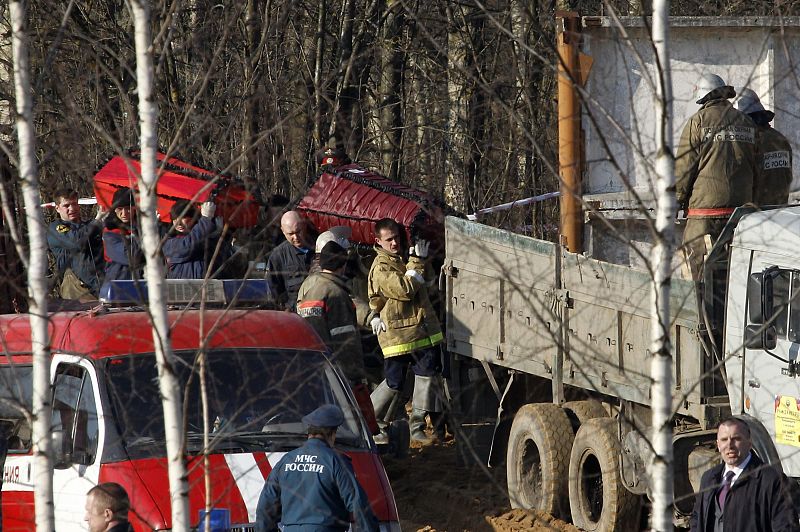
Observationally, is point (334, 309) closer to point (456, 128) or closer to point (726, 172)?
point (726, 172)

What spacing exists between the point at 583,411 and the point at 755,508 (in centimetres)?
362

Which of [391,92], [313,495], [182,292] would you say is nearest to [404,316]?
[182,292]

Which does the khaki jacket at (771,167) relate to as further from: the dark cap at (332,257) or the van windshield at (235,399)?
the van windshield at (235,399)

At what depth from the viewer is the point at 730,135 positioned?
8.88 metres

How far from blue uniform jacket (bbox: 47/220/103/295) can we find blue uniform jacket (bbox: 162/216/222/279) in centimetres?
57

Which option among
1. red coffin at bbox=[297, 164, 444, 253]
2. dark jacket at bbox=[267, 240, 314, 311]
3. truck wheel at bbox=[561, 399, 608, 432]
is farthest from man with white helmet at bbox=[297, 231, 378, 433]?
truck wheel at bbox=[561, 399, 608, 432]

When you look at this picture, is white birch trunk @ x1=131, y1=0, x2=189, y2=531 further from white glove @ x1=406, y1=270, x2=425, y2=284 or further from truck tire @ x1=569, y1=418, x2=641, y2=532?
white glove @ x1=406, y1=270, x2=425, y2=284

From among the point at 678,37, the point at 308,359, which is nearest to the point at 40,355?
the point at 308,359

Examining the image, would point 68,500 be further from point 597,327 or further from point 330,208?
point 330,208

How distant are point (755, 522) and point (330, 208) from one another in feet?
22.6

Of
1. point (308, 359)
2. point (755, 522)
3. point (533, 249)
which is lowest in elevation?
point (755, 522)

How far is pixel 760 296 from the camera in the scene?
7934mm

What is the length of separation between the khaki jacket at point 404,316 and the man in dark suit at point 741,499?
479 centimetres

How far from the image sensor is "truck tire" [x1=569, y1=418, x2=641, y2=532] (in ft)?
29.2
